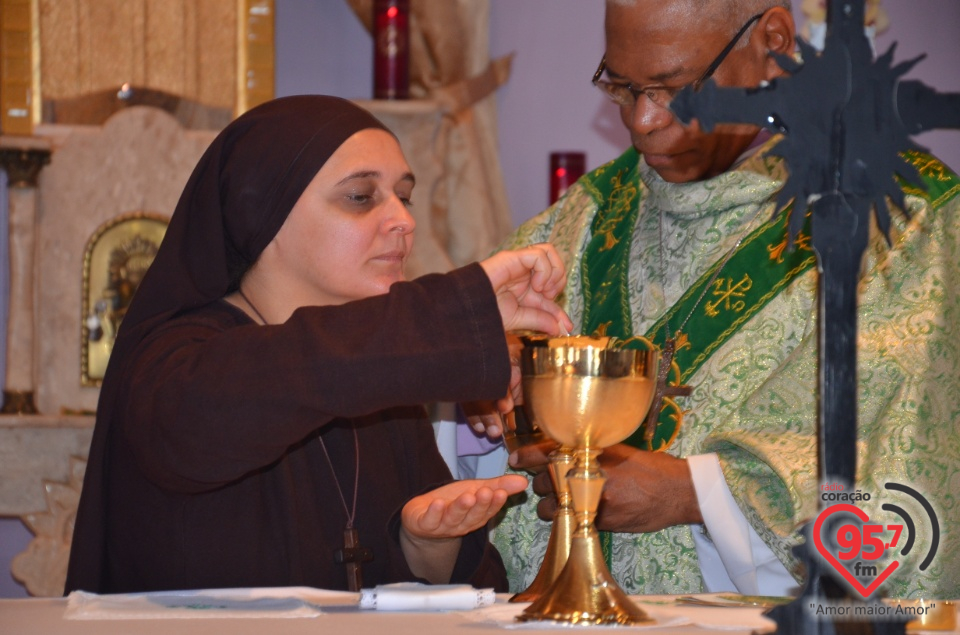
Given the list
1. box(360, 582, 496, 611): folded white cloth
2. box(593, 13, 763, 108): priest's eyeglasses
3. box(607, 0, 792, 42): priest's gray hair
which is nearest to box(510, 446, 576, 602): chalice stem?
box(360, 582, 496, 611): folded white cloth

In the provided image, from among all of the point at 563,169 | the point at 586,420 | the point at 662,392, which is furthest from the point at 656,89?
the point at 563,169

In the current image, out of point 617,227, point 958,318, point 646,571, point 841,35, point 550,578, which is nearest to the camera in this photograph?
point 841,35

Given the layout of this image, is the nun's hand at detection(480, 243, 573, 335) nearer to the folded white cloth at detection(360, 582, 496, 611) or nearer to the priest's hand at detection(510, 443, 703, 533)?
A: the folded white cloth at detection(360, 582, 496, 611)

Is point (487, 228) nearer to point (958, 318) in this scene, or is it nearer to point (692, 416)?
point (692, 416)

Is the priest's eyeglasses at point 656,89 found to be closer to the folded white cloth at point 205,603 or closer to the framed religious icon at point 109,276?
the folded white cloth at point 205,603

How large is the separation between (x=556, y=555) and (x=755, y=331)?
1334mm

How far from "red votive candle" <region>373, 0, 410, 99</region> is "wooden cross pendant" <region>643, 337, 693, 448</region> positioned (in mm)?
2708

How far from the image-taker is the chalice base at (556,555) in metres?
2.18

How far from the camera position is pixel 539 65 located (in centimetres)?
617

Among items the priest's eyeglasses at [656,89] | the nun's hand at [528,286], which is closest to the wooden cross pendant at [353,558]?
the nun's hand at [528,286]

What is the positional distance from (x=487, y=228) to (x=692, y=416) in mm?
2774

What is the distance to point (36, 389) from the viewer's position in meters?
5.58

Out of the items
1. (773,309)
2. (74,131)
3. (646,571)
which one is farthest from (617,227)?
(74,131)

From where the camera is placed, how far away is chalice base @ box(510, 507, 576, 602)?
2.18 m
